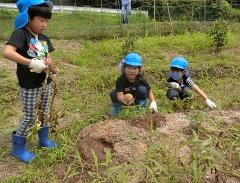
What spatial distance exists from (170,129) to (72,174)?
107 centimetres

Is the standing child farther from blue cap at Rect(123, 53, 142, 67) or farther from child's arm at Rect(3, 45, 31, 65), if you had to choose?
blue cap at Rect(123, 53, 142, 67)

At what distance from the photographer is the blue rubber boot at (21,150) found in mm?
3668

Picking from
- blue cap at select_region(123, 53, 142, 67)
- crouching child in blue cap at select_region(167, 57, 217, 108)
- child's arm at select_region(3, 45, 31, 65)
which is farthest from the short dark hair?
crouching child in blue cap at select_region(167, 57, 217, 108)

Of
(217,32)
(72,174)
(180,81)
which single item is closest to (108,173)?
(72,174)

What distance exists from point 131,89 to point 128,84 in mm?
64

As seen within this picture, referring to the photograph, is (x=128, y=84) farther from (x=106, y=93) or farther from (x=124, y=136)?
(x=124, y=136)

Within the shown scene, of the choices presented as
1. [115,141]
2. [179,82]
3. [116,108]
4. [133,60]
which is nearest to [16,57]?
[115,141]

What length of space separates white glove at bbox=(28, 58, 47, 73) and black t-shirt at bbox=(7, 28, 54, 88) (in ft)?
0.62

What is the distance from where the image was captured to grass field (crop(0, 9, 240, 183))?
9.80 ft

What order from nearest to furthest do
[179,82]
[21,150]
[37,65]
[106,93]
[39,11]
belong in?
1. [37,65]
2. [39,11]
3. [21,150]
4. [179,82]
5. [106,93]

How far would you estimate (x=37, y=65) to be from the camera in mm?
3277

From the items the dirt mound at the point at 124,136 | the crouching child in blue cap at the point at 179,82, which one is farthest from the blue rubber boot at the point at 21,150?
the crouching child in blue cap at the point at 179,82

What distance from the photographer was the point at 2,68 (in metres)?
6.33

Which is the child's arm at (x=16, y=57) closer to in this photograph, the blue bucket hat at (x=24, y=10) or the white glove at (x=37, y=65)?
the white glove at (x=37, y=65)
